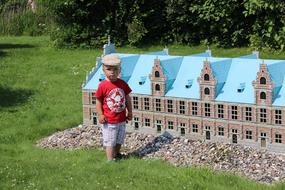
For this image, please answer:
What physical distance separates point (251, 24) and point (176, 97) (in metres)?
17.8

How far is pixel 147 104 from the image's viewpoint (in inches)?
591

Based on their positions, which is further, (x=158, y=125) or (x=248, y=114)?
Answer: (x=158, y=125)

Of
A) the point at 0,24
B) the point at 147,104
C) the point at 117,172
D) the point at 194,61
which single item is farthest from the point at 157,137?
the point at 0,24

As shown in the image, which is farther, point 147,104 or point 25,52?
point 25,52

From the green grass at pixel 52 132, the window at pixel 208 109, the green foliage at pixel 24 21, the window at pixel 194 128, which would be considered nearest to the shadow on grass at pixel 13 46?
the green grass at pixel 52 132

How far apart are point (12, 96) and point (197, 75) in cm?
893

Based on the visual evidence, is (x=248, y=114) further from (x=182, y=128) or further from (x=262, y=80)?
(x=182, y=128)

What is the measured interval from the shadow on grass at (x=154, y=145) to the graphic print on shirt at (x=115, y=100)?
1.24 m

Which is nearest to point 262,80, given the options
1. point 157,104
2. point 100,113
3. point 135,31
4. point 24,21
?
point 157,104

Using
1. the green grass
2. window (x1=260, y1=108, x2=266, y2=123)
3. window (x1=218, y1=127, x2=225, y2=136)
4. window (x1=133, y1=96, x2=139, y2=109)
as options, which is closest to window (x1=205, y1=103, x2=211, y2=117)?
window (x1=218, y1=127, x2=225, y2=136)

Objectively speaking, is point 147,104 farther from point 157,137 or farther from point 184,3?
point 184,3

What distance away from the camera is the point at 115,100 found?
12656mm

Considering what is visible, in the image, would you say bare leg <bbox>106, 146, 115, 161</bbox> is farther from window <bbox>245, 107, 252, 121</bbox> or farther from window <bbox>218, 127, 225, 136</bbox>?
window <bbox>245, 107, 252, 121</bbox>

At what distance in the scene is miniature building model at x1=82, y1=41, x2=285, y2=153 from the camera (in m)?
13.2
